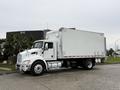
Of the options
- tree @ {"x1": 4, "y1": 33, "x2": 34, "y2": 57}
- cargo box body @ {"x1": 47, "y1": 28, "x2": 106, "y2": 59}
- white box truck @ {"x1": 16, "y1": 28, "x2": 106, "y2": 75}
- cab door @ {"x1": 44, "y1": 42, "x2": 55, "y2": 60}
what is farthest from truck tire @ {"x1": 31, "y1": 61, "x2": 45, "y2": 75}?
tree @ {"x1": 4, "y1": 33, "x2": 34, "y2": 57}

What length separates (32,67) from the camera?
14.2 m

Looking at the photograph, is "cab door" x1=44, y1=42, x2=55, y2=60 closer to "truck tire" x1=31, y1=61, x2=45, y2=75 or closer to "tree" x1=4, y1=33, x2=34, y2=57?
"truck tire" x1=31, y1=61, x2=45, y2=75

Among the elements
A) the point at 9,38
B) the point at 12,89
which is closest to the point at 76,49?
the point at 12,89

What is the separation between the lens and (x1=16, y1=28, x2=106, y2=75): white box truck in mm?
14703

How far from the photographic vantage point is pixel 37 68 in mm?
14438

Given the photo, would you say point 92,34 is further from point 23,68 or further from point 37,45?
point 23,68

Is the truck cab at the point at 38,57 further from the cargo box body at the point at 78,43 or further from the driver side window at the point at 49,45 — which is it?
the cargo box body at the point at 78,43

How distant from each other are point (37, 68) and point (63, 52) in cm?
296

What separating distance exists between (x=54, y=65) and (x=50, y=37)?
3030mm

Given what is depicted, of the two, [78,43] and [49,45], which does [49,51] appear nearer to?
[49,45]

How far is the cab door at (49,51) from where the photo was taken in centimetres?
1559

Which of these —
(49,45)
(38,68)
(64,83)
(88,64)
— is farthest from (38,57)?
(88,64)

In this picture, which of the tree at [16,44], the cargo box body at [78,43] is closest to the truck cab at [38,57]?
the cargo box body at [78,43]

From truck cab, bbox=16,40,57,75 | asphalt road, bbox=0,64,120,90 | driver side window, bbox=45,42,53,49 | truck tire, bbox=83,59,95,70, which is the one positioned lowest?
asphalt road, bbox=0,64,120,90
